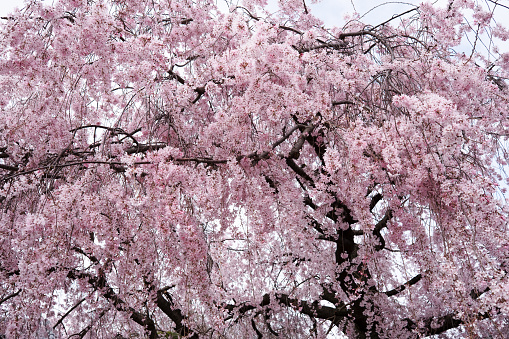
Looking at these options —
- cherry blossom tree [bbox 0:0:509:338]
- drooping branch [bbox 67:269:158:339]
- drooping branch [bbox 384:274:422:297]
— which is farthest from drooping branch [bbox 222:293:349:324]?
drooping branch [bbox 67:269:158:339]

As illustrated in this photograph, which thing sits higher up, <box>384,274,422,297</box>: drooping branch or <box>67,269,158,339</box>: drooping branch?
<box>67,269,158,339</box>: drooping branch

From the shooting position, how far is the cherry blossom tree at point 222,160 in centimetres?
272

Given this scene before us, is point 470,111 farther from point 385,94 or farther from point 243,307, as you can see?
point 243,307

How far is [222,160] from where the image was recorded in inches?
125

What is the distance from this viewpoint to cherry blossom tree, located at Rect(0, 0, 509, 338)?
272 centimetres

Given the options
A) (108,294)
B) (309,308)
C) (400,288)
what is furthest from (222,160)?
(400,288)

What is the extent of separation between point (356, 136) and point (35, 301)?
2.49 m

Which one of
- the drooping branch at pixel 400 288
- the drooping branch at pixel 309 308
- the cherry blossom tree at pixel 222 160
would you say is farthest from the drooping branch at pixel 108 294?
the drooping branch at pixel 400 288

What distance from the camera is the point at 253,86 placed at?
10.4ft

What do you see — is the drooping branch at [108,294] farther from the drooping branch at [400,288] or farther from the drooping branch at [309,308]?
the drooping branch at [400,288]

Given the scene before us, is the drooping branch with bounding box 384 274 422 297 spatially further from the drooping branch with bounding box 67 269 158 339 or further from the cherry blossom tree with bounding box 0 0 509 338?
the drooping branch with bounding box 67 269 158 339

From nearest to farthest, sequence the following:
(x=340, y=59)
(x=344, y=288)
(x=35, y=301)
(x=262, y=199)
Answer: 1. (x=35, y=301)
2. (x=262, y=199)
3. (x=340, y=59)
4. (x=344, y=288)

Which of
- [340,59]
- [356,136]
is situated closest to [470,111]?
[340,59]

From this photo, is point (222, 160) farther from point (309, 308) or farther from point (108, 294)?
point (309, 308)
